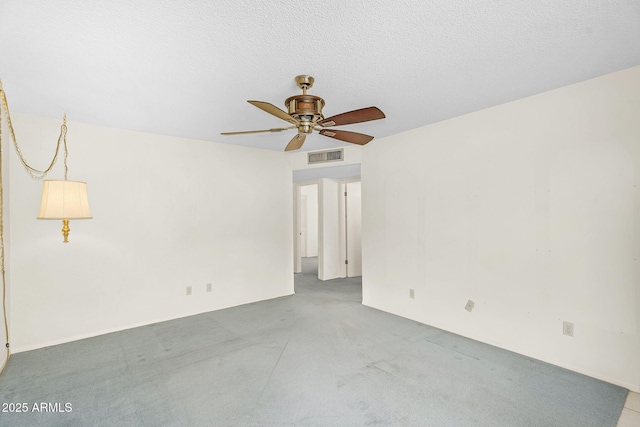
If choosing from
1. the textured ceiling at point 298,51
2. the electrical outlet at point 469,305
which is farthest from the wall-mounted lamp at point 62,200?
the electrical outlet at point 469,305

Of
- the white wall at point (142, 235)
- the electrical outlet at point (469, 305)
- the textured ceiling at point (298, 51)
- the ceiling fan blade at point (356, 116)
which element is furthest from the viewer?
the electrical outlet at point (469, 305)

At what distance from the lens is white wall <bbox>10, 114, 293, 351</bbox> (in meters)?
3.23

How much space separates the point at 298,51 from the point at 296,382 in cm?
239

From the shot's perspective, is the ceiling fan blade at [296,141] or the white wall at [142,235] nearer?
the ceiling fan blade at [296,141]

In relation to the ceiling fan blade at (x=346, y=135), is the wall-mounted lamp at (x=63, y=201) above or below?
below

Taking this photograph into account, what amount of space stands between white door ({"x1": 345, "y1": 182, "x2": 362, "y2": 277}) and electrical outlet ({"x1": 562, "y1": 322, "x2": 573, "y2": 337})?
4312 mm

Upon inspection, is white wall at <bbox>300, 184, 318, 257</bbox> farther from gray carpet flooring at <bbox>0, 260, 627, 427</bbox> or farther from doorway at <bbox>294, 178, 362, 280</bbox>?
gray carpet flooring at <bbox>0, 260, 627, 427</bbox>

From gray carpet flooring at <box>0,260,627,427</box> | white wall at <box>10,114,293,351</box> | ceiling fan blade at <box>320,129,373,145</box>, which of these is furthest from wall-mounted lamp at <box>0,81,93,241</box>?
ceiling fan blade at <box>320,129,373,145</box>

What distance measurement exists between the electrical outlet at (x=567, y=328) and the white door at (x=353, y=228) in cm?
431

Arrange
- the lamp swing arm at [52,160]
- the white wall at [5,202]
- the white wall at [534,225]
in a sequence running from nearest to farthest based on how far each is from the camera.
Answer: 1. the white wall at [534,225]
2. the white wall at [5,202]
3. the lamp swing arm at [52,160]

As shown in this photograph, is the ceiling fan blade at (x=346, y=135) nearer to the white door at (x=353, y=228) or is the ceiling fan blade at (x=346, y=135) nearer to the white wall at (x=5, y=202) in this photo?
the white wall at (x=5, y=202)

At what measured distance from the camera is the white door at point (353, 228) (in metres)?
6.77

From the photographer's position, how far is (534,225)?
290 cm

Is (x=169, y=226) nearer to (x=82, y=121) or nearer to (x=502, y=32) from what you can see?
(x=82, y=121)
